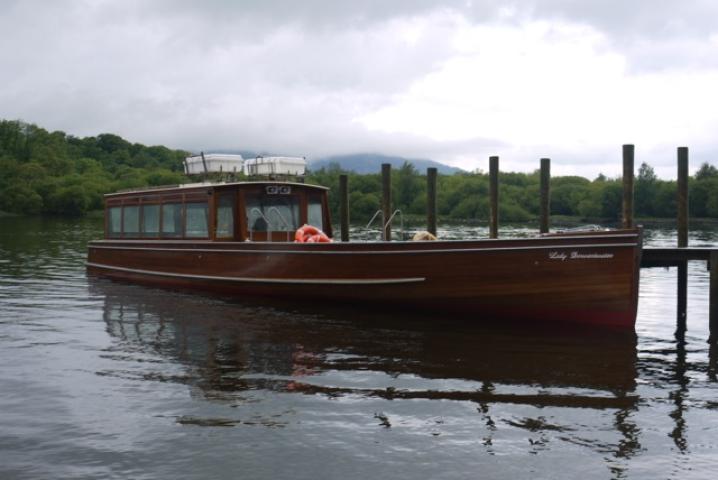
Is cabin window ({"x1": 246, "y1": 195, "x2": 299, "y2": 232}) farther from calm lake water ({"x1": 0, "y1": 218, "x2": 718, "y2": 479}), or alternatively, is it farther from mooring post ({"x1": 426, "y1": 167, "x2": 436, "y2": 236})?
mooring post ({"x1": 426, "y1": 167, "x2": 436, "y2": 236})

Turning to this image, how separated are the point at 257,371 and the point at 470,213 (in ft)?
273

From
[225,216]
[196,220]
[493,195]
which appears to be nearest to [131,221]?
[196,220]

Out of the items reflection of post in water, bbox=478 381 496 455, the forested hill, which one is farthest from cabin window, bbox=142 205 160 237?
the forested hill

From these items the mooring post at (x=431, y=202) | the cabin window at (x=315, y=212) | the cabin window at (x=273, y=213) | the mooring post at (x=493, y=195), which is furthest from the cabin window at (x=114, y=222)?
the mooring post at (x=493, y=195)

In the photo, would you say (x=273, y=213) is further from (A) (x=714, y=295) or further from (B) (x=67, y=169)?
(B) (x=67, y=169)

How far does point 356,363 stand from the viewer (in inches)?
392

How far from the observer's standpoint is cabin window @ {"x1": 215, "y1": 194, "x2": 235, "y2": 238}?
639 inches

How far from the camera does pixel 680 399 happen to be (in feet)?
27.5

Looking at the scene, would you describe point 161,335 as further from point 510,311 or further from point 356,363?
point 510,311

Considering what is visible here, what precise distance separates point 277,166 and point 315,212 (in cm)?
149

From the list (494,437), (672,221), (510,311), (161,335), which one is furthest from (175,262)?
(672,221)

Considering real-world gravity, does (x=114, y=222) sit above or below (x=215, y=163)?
below

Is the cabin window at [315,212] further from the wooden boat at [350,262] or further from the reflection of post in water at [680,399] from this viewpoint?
the reflection of post in water at [680,399]

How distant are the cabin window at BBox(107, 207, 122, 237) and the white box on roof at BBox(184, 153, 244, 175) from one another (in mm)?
3068
